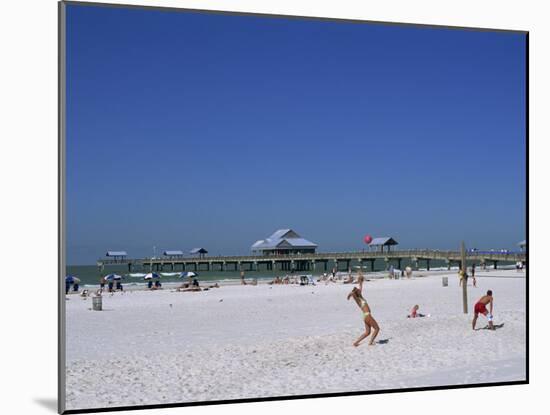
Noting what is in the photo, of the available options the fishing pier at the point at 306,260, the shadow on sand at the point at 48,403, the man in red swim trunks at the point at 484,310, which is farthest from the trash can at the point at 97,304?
the fishing pier at the point at 306,260

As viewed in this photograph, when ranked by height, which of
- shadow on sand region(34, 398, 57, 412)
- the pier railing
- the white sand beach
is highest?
the pier railing

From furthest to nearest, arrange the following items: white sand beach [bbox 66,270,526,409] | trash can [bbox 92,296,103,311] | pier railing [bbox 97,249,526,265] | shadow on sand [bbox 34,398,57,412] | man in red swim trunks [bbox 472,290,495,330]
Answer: pier railing [bbox 97,249,526,265] < trash can [bbox 92,296,103,311] < man in red swim trunks [bbox 472,290,495,330] < white sand beach [bbox 66,270,526,409] < shadow on sand [bbox 34,398,57,412]

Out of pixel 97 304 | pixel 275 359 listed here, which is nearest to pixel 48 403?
pixel 275 359

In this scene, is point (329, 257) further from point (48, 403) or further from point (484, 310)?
point (48, 403)

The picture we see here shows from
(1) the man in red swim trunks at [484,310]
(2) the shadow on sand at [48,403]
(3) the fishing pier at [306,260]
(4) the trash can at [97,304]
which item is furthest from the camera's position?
(3) the fishing pier at [306,260]

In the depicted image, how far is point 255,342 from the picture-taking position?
29.8 feet

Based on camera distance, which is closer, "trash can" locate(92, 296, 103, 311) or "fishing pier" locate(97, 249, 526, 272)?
"trash can" locate(92, 296, 103, 311)

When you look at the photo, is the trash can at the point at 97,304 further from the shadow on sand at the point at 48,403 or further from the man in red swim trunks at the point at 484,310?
the man in red swim trunks at the point at 484,310

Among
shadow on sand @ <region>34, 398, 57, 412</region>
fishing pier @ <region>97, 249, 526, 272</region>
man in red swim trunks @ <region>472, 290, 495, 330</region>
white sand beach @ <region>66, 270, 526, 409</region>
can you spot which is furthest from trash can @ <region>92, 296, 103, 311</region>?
fishing pier @ <region>97, 249, 526, 272</region>

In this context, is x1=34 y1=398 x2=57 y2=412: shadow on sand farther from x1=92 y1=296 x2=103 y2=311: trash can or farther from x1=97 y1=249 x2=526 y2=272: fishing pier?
x1=97 y1=249 x2=526 y2=272: fishing pier

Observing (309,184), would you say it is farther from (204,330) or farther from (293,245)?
(293,245)

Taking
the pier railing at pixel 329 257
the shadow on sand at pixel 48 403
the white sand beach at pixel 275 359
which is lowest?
the shadow on sand at pixel 48 403

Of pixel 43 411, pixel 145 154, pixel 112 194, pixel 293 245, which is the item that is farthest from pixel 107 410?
pixel 293 245

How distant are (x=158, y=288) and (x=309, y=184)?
14.9m
